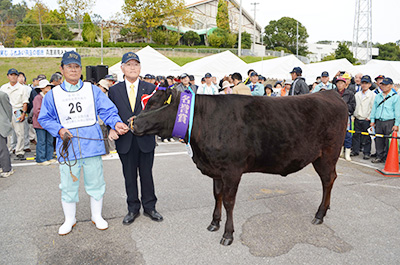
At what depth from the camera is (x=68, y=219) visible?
3490 mm

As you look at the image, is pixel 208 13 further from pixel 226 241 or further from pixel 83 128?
pixel 226 241

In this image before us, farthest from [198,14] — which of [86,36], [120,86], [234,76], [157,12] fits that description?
[120,86]

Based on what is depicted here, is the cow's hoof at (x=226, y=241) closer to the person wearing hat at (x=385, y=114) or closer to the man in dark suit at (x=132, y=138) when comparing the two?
the man in dark suit at (x=132, y=138)

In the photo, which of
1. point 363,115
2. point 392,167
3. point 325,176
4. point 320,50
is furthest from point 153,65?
point 320,50

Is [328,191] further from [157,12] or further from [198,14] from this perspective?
[198,14]

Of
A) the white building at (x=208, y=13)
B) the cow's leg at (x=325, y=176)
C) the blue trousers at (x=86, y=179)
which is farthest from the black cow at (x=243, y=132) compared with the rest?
the white building at (x=208, y=13)

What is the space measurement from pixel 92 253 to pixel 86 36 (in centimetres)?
4592

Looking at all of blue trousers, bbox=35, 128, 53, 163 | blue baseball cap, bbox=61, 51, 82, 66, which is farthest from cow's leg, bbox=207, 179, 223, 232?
blue trousers, bbox=35, 128, 53, 163

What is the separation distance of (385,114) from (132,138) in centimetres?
611

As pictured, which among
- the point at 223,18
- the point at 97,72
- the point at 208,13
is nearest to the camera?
the point at 97,72

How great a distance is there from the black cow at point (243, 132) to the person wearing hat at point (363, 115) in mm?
4497

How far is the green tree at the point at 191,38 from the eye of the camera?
48.6 m

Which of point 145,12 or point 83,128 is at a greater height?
point 145,12

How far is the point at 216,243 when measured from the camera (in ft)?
10.7
